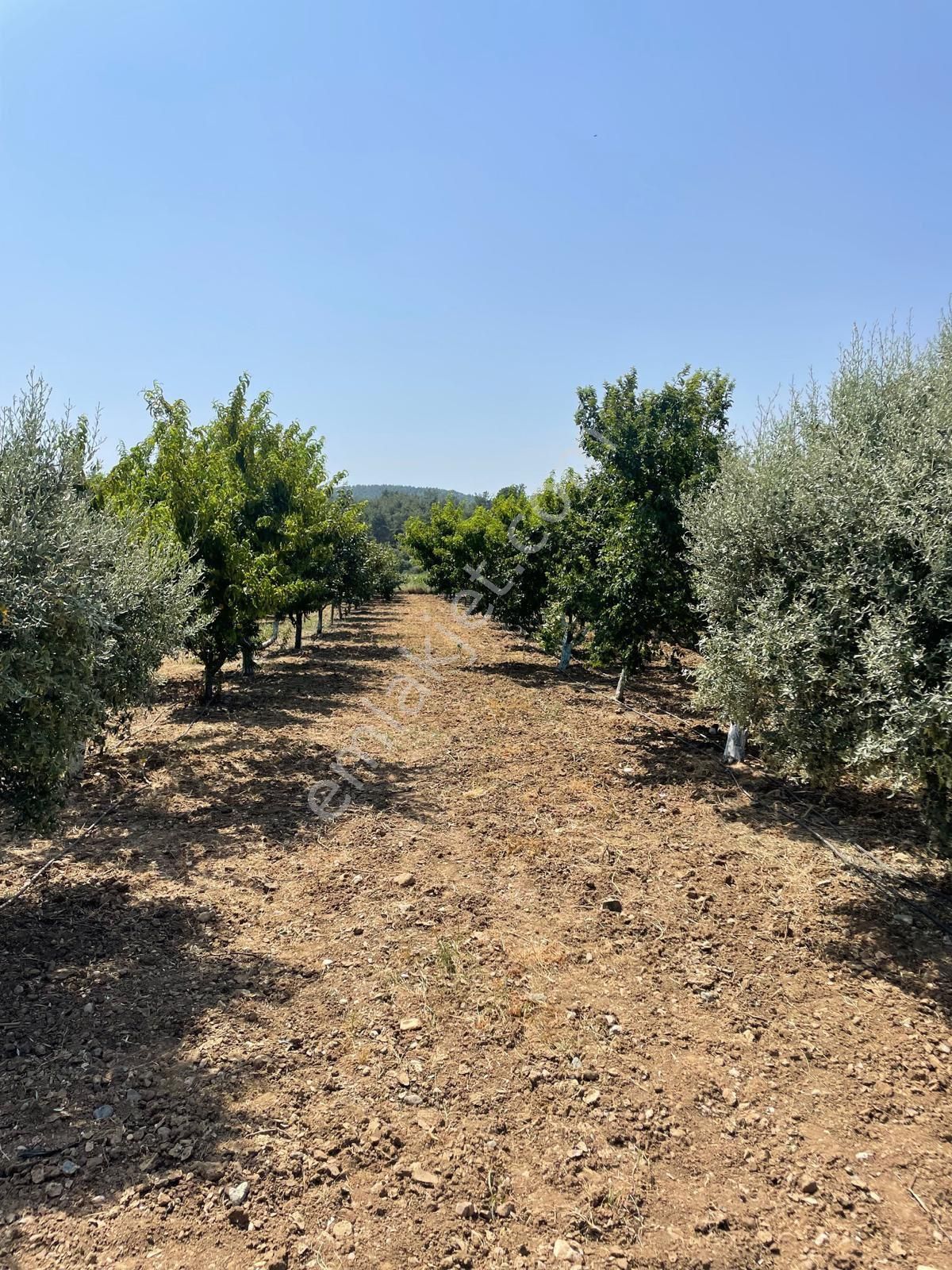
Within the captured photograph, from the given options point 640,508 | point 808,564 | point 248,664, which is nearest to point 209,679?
point 248,664

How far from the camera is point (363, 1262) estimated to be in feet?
9.29

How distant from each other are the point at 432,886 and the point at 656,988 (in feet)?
7.57

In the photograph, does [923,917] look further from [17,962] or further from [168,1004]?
[17,962]

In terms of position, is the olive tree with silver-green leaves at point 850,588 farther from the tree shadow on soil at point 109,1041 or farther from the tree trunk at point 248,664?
the tree trunk at point 248,664

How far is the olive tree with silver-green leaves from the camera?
195 inches

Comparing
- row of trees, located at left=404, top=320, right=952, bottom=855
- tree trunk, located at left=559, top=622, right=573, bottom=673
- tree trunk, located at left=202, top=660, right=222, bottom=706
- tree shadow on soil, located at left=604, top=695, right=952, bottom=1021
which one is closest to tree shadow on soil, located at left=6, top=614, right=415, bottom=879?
tree trunk, located at left=202, top=660, right=222, bottom=706

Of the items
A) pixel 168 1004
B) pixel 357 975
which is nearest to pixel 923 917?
pixel 357 975

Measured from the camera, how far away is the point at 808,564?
6.21 metres

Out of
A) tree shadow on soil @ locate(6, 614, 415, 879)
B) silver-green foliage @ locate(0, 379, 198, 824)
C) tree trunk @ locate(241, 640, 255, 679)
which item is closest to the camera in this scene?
silver-green foliage @ locate(0, 379, 198, 824)

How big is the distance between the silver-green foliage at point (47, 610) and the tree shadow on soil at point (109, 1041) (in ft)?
3.76

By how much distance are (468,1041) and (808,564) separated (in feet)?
16.9

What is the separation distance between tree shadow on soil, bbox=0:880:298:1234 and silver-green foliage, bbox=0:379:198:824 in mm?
1147

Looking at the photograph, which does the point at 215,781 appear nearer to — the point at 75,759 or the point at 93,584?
the point at 75,759

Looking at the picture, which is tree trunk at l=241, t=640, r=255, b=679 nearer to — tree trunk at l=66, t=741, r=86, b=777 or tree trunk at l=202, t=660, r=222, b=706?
tree trunk at l=202, t=660, r=222, b=706
